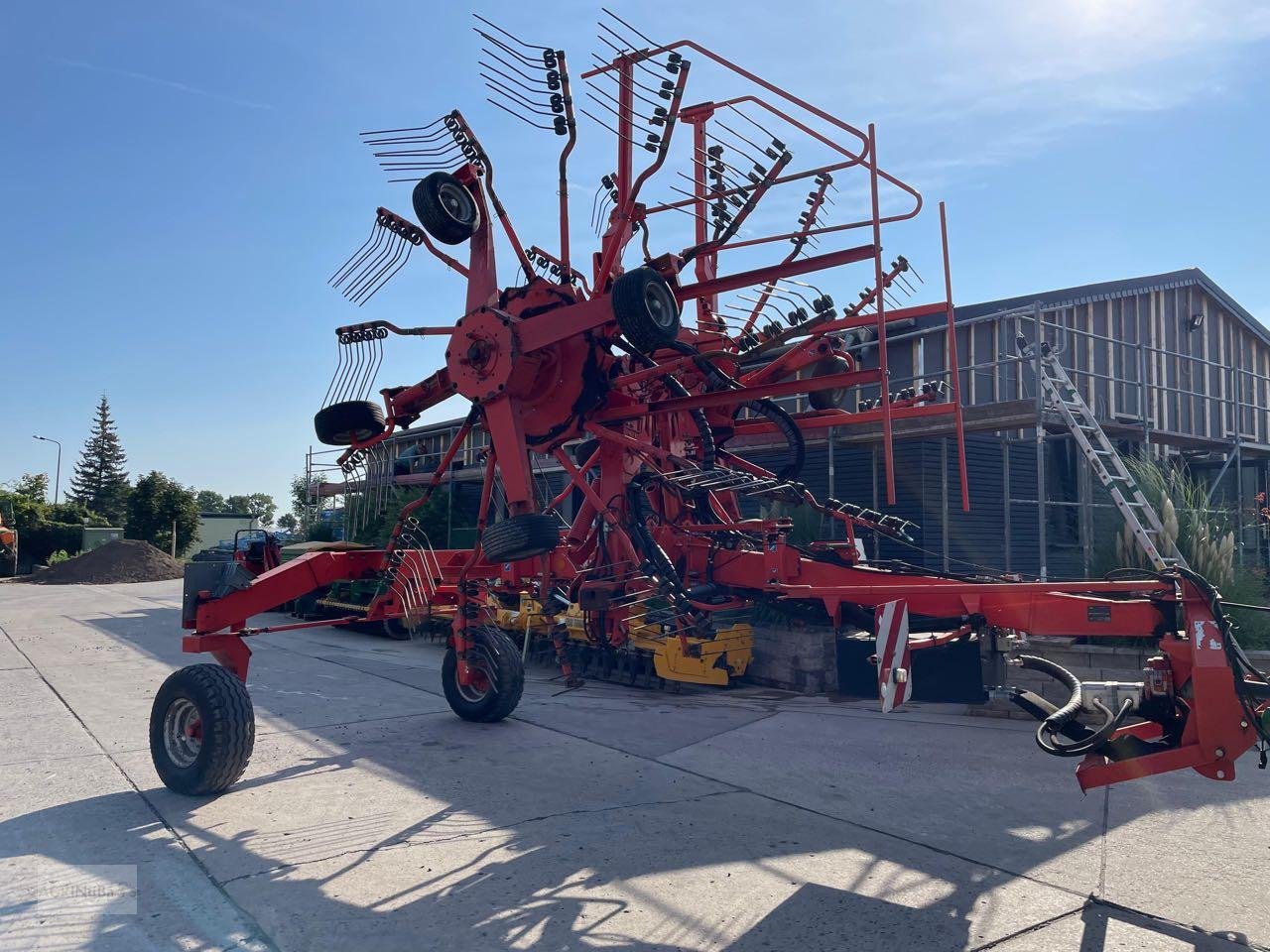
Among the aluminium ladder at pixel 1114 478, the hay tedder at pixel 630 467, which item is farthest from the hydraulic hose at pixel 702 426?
the aluminium ladder at pixel 1114 478

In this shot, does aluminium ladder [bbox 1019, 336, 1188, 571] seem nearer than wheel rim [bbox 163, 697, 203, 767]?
No

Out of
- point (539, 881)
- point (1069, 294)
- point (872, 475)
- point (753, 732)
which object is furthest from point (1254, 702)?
point (1069, 294)

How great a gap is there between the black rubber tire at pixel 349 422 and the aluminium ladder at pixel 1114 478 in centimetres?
645

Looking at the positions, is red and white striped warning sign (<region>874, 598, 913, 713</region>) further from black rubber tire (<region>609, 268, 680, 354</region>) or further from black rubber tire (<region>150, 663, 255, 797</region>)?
black rubber tire (<region>150, 663, 255, 797</region>)

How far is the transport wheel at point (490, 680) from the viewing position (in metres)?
7.66

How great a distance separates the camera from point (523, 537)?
639 cm

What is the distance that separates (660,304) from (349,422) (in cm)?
305

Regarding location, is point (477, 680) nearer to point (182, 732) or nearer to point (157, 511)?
point (182, 732)

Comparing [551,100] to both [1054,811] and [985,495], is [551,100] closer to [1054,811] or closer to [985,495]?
[1054,811]

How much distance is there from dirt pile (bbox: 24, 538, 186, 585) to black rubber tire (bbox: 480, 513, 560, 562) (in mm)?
32866

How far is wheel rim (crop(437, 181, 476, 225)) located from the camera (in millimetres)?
7109

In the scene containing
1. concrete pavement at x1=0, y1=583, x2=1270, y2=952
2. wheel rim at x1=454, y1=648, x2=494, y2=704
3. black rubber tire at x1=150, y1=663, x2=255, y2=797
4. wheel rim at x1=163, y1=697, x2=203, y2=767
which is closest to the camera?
concrete pavement at x1=0, y1=583, x2=1270, y2=952

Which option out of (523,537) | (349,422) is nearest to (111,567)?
(349,422)

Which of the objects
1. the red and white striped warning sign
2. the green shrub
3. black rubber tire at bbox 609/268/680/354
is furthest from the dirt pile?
the red and white striped warning sign
